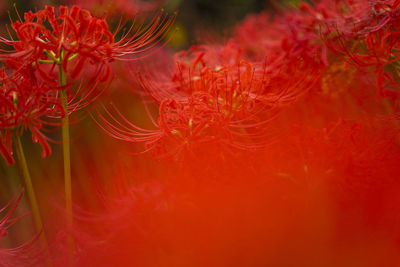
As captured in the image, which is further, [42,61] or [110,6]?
[110,6]

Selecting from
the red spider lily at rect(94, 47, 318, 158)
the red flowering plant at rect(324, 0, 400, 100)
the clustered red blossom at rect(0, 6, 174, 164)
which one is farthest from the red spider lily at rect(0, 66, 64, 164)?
the red flowering plant at rect(324, 0, 400, 100)

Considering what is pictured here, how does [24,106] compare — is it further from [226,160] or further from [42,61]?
[226,160]

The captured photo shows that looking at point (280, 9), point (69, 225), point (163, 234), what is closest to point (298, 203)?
point (163, 234)

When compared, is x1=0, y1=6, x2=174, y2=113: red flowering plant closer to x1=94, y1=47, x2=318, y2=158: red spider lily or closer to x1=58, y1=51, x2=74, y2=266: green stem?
x1=58, y1=51, x2=74, y2=266: green stem

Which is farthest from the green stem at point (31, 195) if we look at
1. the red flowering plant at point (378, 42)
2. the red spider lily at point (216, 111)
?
the red flowering plant at point (378, 42)

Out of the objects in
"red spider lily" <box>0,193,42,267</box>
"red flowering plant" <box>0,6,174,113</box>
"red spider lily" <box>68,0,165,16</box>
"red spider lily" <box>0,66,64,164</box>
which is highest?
"red spider lily" <box>68,0,165,16</box>

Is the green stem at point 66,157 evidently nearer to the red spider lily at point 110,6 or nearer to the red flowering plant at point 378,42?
the red spider lily at point 110,6

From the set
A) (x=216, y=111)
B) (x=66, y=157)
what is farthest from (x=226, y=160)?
(x=66, y=157)

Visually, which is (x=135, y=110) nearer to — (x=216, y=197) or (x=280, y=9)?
(x=216, y=197)
